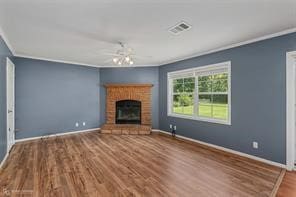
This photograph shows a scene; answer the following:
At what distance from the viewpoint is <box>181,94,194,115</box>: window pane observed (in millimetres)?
5180

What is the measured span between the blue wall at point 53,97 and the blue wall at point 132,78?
0.74 ft

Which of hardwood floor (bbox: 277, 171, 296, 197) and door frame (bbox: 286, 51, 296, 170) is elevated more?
door frame (bbox: 286, 51, 296, 170)

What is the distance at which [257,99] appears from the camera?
349cm

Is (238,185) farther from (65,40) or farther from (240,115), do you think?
(65,40)

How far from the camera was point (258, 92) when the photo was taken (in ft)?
11.4

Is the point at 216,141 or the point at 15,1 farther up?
the point at 15,1

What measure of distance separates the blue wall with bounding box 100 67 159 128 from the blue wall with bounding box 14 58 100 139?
0.74 ft

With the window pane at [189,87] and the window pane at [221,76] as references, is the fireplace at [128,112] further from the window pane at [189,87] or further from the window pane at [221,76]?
the window pane at [221,76]

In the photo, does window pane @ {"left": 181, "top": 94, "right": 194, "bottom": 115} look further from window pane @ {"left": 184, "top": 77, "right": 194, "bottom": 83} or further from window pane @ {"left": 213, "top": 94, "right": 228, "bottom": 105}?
window pane @ {"left": 213, "top": 94, "right": 228, "bottom": 105}

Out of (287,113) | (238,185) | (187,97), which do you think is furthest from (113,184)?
(187,97)

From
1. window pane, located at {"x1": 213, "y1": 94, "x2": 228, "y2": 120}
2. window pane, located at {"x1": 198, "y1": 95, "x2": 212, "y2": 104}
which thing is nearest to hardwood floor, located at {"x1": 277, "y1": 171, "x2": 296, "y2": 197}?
window pane, located at {"x1": 213, "y1": 94, "x2": 228, "y2": 120}

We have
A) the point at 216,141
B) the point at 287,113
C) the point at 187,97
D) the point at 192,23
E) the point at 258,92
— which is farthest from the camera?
the point at 187,97

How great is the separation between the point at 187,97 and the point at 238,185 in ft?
10.2

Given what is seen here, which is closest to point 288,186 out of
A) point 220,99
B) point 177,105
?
point 220,99
